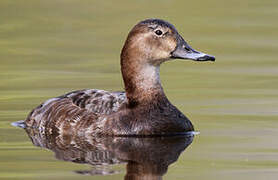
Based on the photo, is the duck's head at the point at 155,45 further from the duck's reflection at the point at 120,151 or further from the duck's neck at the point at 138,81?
the duck's reflection at the point at 120,151

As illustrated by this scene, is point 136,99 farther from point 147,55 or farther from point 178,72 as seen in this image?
point 178,72

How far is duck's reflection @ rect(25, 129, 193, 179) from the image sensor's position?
8625 millimetres

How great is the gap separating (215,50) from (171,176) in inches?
354

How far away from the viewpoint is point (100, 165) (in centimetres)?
880

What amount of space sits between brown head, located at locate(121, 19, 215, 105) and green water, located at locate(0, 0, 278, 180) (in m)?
0.85

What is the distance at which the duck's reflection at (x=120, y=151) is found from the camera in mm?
8625

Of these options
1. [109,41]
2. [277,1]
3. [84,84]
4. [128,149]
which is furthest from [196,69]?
[277,1]

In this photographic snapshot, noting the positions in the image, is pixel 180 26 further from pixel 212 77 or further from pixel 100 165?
pixel 100 165

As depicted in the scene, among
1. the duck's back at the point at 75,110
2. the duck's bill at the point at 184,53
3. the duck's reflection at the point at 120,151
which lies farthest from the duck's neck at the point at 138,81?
the duck's reflection at the point at 120,151

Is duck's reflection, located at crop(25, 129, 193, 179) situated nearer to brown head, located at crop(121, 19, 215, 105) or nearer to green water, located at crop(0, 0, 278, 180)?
green water, located at crop(0, 0, 278, 180)

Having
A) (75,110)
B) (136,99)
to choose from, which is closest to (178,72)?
(136,99)

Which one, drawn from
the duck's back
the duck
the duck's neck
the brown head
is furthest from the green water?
the brown head

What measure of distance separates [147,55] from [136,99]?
561 millimetres

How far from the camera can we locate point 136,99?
424 inches
